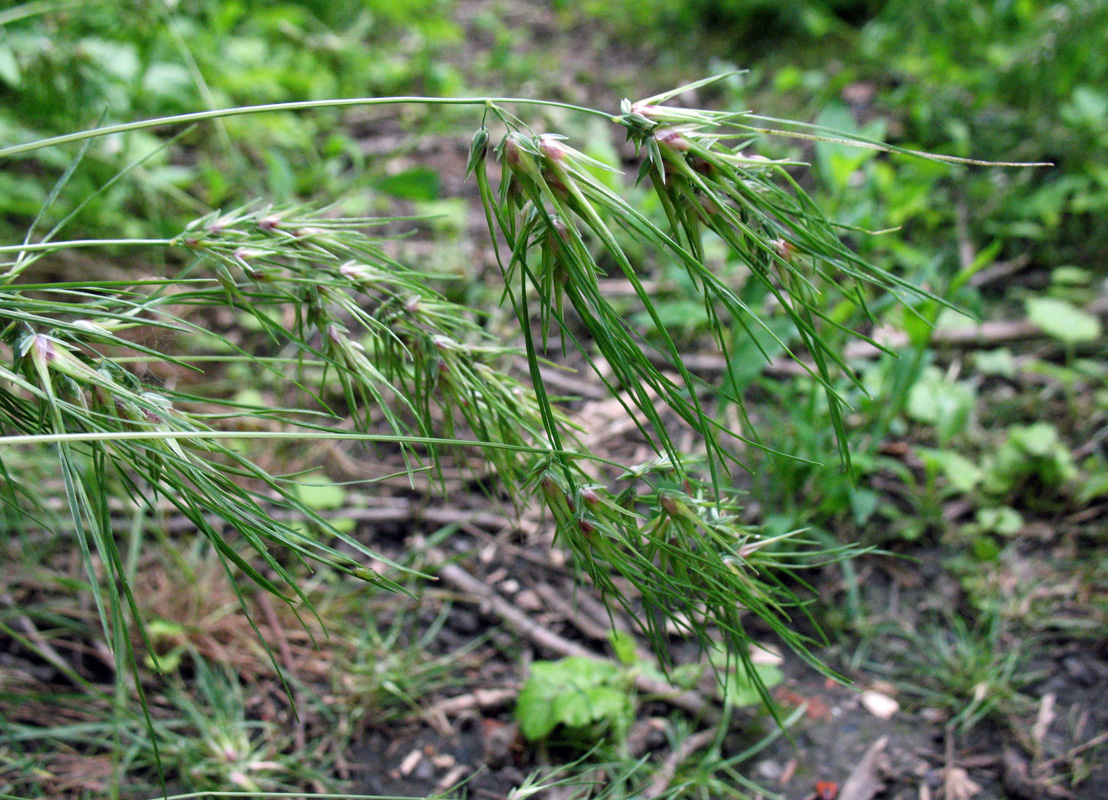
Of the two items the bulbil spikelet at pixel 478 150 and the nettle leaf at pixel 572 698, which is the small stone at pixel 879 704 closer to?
the nettle leaf at pixel 572 698

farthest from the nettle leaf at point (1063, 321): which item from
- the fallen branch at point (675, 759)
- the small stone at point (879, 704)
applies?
the fallen branch at point (675, 759)

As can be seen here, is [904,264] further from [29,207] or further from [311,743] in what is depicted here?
[29,207]

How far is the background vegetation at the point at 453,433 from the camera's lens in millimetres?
807

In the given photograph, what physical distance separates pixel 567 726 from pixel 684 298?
112 cm

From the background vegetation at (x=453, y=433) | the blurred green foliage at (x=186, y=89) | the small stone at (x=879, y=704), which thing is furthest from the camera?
the blurred green foliage at (x=186, y=89)

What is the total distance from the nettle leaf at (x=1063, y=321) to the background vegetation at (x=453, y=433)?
0.04 feet

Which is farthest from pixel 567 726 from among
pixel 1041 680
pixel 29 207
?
pixel 29 207

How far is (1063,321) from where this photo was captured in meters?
1.73

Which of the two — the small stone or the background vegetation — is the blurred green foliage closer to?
the background vegetation

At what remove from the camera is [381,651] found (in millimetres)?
1271

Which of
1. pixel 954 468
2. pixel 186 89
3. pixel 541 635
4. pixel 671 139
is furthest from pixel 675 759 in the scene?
pixel 186 89

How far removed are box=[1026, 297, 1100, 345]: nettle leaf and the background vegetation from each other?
0.01 metres

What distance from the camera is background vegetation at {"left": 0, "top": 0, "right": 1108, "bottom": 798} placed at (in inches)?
31.8

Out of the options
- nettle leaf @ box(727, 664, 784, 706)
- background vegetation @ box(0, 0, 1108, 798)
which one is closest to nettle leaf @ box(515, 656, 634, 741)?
background vegetation @ box(0, 0, 1108, 798)
